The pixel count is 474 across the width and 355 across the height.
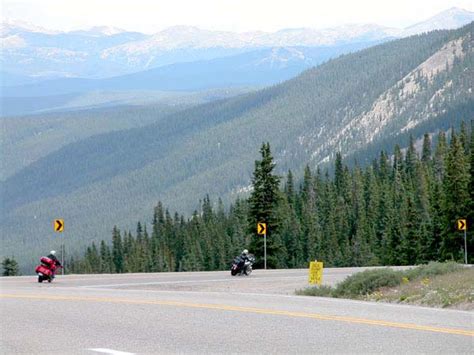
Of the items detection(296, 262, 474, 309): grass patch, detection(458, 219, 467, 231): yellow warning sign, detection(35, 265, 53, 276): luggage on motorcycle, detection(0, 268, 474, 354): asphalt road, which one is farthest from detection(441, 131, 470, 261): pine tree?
detection(0, 268, 474, 354): asphalt road

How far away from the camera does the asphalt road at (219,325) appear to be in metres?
17.6

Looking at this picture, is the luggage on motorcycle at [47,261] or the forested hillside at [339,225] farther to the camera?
the forested hillside at [339,225]

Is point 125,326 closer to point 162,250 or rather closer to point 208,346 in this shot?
point 208,346

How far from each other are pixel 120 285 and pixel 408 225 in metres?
46.7

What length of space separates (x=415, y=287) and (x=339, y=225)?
93.0 meters

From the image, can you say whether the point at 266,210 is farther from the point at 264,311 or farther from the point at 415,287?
the point at 264,311

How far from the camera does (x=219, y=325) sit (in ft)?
68.8

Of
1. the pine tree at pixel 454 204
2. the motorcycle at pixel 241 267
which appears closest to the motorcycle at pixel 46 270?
the motorcycle at pixel 241 267

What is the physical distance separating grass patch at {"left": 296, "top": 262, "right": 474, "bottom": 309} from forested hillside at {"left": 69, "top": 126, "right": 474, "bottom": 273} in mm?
36461

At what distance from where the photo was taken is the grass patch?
25609mm

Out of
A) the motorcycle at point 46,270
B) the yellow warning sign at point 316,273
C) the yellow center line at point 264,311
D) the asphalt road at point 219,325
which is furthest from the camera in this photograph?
the motorcycle at point 46,270

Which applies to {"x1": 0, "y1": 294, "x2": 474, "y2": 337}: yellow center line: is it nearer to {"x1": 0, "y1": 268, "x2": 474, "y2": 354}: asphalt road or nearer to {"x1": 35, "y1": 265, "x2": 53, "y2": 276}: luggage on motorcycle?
{"x1": 0, "y1": 268, "x2": 474, "y2": 354}: asphalt road

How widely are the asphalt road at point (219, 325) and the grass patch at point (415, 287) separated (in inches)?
44.4

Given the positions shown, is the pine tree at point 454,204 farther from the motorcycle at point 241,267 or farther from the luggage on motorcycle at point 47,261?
the luggage on motorcycle at point 47,261
